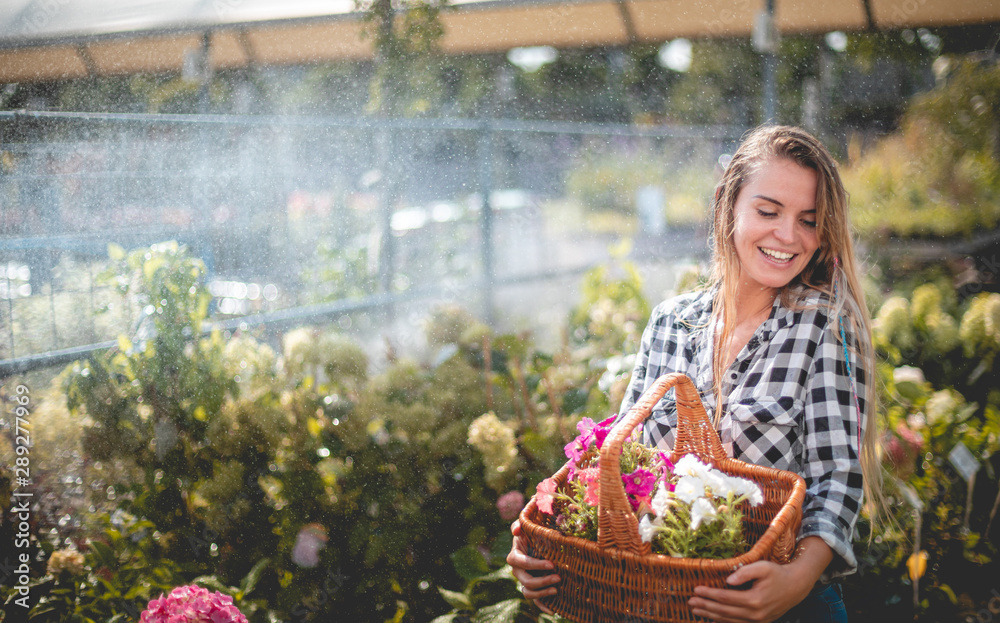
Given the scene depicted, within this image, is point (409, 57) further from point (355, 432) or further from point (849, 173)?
point (849, 173)

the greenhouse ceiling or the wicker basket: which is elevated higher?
the greenhouse ceiling

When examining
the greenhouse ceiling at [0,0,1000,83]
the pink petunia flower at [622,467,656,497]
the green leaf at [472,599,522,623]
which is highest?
the greenhouse ceiling at [0,0,1000,83]

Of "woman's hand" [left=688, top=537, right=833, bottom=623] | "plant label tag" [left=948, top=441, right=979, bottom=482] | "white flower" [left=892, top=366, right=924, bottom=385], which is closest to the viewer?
"woman's hand" [left=688, top=537, right=833, bottom=623]

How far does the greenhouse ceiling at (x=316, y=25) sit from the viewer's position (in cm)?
161

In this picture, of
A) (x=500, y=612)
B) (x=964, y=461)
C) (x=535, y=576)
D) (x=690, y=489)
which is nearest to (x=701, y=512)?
(x=690, y=489)

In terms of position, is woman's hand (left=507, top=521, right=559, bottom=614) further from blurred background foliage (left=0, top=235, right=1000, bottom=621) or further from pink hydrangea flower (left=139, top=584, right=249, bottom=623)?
pink hydrangea flower (left=139, top=584, right=249, bottom=623)

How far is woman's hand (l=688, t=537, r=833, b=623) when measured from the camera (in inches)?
34.9

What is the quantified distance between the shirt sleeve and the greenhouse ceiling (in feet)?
4.55

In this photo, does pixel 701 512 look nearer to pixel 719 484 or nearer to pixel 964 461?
pixel 719 484

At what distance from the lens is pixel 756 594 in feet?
2.94

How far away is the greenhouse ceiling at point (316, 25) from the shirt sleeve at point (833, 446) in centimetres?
139

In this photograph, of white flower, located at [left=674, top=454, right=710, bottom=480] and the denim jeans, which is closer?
white flower, located at [left=674, top=454, right=710, bottom=480]

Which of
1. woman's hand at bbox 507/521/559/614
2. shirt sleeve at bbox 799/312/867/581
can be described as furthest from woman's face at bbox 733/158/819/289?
woman's hand at bbox 507/521/559/614

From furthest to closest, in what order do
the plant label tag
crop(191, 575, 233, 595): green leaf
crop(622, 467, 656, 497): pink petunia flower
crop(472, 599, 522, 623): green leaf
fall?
the plant label tag, crop(191, 575, 233, 595): green leaf, crop(472, 599, 522, 623): green leaf, crop(622, 467, 656, 497): pink petunia flower
